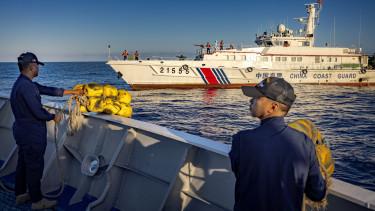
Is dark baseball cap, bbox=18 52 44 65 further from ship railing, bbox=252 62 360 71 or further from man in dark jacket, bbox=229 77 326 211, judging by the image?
ship railing, bbox=252 62 360 71

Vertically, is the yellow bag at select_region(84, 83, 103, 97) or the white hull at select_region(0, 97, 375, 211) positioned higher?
the yellow bag at select_region(84, 83, 103, 97)

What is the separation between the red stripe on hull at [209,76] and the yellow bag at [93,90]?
73.2 ft

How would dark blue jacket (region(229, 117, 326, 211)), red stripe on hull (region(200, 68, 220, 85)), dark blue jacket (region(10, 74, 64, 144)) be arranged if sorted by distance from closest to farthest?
dark blue jacket (region(229, 117, 326, 211)) → dark blue jacket (region(10, 74, 64, 144)) → red stripe on hull (region(200, 68, 220, 85))

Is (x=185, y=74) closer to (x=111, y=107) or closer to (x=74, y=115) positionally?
(x=111, y=107)

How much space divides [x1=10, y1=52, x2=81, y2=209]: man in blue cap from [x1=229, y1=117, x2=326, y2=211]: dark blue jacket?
241cm

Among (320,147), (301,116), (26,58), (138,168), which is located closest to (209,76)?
(301,116)

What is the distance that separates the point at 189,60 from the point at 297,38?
1089 centimetres

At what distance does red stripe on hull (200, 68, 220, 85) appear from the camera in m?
26.4

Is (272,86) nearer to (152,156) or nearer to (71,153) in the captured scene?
(152,156)

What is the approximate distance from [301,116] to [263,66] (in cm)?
1185

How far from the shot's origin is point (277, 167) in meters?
1.66

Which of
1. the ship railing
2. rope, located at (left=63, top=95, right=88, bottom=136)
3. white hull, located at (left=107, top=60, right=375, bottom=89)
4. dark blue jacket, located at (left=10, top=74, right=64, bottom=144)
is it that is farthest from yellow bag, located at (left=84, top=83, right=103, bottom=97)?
the ship railing

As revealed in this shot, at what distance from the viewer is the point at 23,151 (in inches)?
135

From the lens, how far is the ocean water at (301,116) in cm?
888
